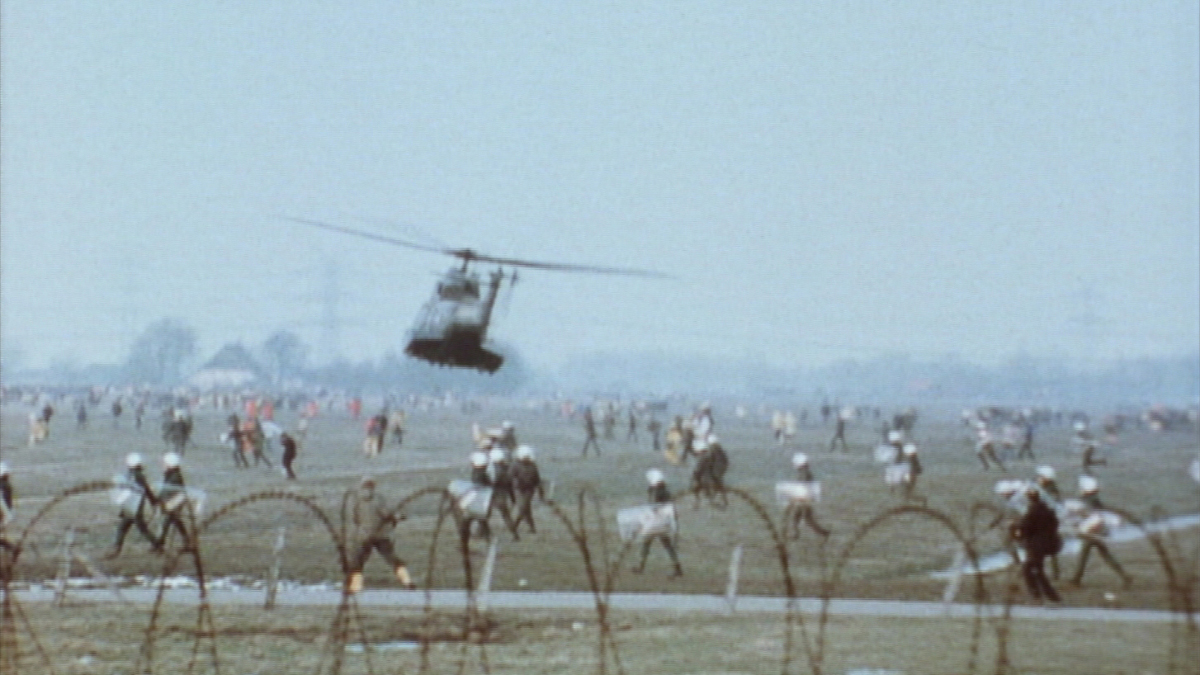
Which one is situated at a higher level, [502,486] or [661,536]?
[502,486]

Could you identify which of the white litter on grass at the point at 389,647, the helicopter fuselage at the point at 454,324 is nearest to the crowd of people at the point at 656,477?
the white litter on grass at the point at 389,647

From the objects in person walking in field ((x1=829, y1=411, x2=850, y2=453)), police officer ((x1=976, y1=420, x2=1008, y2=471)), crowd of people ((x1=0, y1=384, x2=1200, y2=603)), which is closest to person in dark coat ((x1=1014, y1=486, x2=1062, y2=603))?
crowd of people ((x1=0, y1=384, x2=1200, y2=603))

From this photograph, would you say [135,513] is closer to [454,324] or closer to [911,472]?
[454,324]

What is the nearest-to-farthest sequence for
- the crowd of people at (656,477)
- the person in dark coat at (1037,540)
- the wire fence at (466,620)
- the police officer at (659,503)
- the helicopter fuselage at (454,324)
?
the wire fence at (466,620) → the person in dark coat at (1037,540) → the crowd of people at (656,477) → the police officer at (659,503) → the helicopter fuselage at (454,324)

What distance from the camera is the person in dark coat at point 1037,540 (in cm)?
1994

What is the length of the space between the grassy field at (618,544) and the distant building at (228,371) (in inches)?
74.7

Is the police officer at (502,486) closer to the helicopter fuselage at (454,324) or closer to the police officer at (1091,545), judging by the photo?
the helicopter fuselage at (454,324)

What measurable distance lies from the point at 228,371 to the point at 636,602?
1723 cm

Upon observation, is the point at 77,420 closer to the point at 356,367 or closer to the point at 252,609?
the point at 356,367

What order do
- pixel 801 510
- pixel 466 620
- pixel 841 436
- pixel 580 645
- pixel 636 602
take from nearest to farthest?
pixel 466 620
pixel 580 645
pixel 636 602
pixel 801 510
pixel 841 436

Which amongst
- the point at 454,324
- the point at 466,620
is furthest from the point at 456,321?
the point at 466,620

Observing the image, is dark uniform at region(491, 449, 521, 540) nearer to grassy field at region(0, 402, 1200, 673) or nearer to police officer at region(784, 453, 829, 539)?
Answer: grassy field at region(0, 402, 1200, 673)

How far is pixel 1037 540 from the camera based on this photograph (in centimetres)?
2002

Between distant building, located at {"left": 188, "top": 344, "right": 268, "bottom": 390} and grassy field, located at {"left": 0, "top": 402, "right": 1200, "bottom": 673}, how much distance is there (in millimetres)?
1898
